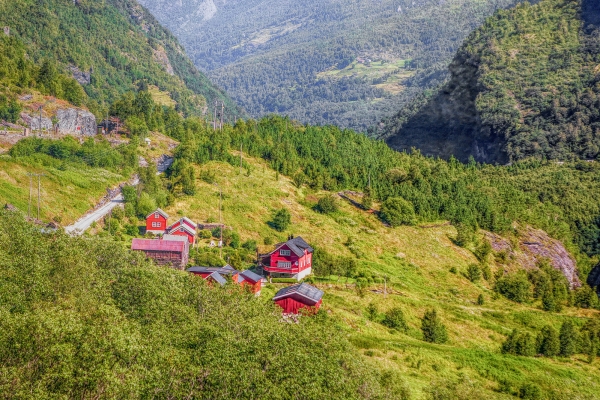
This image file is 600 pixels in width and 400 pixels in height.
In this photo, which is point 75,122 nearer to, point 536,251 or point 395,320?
point 395,320

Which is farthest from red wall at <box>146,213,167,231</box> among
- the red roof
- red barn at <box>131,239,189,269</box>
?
red barn at <box>131,239,189,269</box>

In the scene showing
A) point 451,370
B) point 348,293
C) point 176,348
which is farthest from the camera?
point 348,293

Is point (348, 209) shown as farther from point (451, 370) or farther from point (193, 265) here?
point (451, 370)

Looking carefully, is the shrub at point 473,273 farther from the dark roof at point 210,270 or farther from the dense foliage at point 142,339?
the dense foliage at point 142,339

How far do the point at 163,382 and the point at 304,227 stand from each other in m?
72.4

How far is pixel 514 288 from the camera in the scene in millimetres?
107188

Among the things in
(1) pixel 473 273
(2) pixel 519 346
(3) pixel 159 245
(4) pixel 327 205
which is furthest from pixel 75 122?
(2) pixel 519 346

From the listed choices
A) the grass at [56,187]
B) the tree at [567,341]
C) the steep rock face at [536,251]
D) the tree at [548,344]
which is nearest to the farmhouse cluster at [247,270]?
the grass at [56,187]

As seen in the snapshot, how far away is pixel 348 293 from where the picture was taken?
8444 centimetres

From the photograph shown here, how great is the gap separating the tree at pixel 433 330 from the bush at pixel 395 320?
249 cm

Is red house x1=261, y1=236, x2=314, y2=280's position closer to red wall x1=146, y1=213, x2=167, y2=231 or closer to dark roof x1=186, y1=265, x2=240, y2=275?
dark roof x1=186, y1=265, x2=240, y2=275

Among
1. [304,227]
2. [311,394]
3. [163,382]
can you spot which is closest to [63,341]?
[163,382]

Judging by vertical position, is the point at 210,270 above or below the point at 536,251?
above

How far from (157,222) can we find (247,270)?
1987 centimetres
